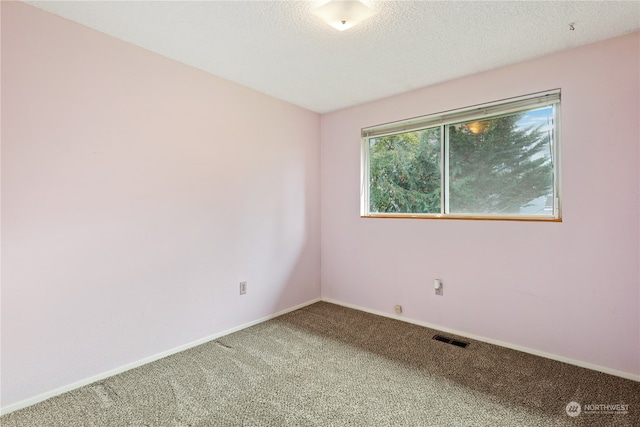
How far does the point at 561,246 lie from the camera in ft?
7.41

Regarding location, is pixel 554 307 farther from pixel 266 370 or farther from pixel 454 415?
pixel 266 370

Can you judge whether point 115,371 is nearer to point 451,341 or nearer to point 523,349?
point 451,341

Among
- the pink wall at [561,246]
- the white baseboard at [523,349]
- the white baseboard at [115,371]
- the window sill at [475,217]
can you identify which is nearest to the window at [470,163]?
the window sill at [475,217]

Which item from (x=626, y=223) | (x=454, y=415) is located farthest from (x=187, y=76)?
(x=626, y=223)

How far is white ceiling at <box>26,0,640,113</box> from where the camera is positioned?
5.79 feet

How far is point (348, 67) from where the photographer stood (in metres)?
2.50

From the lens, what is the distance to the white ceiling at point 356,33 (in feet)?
5.79

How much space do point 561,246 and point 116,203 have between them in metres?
3.22

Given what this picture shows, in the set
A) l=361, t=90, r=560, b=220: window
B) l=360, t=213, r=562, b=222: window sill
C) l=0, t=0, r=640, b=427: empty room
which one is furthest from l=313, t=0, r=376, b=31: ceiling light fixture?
l=360, t=213, r=562, b=222: window sill

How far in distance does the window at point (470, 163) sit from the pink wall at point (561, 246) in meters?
0.12

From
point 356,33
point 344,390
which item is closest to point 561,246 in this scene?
point 344,390

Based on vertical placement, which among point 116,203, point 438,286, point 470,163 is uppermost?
point 470,163

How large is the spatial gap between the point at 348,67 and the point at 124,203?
200 centimetres

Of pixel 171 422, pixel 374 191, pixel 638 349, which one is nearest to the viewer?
pixel 171 422
